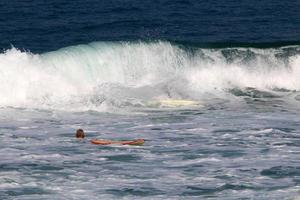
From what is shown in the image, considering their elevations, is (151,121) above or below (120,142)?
above

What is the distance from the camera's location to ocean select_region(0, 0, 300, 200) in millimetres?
31203

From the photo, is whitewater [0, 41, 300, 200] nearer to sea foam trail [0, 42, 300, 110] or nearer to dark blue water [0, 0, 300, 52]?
sea foam trail [0, 42, 300, 110]

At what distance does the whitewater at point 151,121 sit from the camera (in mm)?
30719

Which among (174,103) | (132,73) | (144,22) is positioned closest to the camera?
(174,103)

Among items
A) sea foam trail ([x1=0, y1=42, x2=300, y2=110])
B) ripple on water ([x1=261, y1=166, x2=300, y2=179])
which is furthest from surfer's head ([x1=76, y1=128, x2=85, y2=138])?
ripple on water ([x1=261, y1=166, x2=300, y2=179])

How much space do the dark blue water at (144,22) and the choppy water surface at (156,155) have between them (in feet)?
45.8

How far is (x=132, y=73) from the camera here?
50594 millimetres

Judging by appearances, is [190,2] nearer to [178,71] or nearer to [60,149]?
[178,71]

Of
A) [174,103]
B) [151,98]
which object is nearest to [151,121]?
[174,103]

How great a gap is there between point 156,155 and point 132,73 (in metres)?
16.6

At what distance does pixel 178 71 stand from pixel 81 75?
5.00 m

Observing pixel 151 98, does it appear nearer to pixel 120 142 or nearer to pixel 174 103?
pixel 174 103

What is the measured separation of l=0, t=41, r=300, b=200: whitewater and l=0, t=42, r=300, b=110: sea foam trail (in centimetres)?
6

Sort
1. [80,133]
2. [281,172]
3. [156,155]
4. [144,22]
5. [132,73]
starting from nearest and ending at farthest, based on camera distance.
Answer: [281,172], [156,155], [80,133], [132,73], [144,22]
